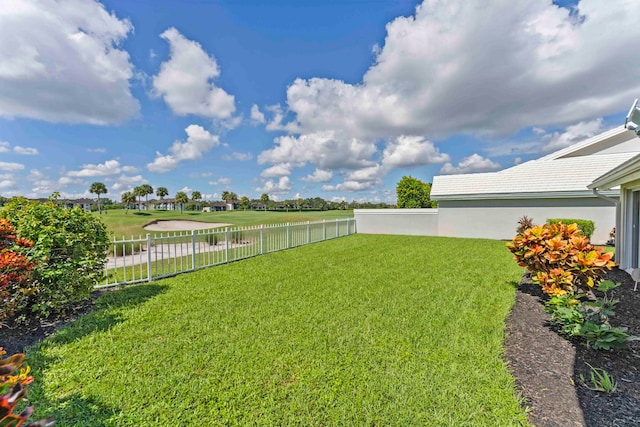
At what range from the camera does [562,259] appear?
456 centimetres

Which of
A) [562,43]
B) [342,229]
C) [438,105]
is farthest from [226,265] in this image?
[438,105]

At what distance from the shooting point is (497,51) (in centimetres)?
911

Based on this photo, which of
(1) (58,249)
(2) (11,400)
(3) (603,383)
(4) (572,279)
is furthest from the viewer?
(4) (572,279)

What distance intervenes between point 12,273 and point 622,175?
10.3 metres

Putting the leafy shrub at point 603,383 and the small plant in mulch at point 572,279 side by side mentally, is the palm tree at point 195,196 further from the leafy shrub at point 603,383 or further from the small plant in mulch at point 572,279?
the leafy shrub at point 603,383

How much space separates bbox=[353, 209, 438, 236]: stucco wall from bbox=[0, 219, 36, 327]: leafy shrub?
15071 mm

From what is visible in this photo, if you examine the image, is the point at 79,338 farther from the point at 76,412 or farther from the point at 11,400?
the point at 11,400

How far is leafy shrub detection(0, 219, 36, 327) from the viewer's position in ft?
11.0

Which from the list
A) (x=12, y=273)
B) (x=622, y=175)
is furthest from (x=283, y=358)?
A: (x=622, y=175)

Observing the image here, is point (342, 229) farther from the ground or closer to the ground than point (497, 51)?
closer to the ground

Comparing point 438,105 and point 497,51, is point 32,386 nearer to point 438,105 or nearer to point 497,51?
point 497,51

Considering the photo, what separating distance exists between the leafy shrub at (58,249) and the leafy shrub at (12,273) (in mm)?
150

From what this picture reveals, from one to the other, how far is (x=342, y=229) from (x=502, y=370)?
42.8ft

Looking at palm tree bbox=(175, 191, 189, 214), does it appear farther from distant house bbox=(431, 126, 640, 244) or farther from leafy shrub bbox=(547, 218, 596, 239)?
leafy shrub bbox=(547, 218, 596, 239)
